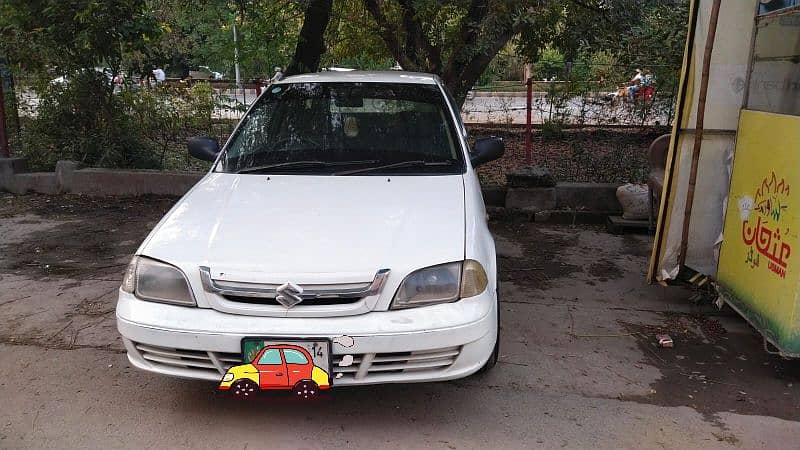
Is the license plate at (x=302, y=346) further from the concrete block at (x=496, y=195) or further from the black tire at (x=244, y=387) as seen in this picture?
the concrete block at (x=496, y=195)

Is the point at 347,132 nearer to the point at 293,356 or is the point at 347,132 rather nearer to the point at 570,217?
the point at 293,356

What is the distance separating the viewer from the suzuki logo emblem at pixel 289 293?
2746mm

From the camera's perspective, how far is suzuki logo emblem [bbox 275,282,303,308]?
2.75 meters

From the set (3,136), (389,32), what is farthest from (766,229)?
(3,136)

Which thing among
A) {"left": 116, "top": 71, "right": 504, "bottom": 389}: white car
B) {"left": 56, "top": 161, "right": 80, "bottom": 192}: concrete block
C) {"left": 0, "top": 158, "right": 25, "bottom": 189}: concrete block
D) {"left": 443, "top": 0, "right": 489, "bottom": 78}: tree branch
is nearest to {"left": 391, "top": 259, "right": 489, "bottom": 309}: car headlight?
{"left": 116, "top": 71, "right": 504, "bottom": 389}: white car

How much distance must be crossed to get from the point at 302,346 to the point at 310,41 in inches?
239

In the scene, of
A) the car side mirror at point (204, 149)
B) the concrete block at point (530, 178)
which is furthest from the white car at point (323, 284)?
the concrete block at point (530, 178)

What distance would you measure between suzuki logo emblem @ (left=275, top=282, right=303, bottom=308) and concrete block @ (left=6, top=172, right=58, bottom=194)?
6.38m

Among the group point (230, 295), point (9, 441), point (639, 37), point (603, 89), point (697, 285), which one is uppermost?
point (639, 37)

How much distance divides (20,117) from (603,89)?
24.6ft

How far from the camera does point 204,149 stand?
435cm

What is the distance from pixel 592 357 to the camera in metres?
3.86

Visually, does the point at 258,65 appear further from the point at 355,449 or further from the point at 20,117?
the point at 355,449

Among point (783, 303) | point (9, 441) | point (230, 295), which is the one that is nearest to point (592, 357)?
point (783, 303)
